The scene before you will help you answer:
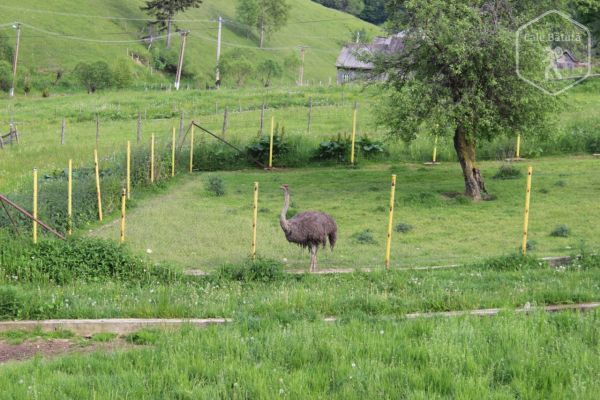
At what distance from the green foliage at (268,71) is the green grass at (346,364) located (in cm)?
8272

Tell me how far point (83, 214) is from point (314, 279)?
856 cm

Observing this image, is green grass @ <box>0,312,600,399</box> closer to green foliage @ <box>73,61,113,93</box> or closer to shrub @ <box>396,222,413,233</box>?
shrub @ <box>396,222,413,233</box>

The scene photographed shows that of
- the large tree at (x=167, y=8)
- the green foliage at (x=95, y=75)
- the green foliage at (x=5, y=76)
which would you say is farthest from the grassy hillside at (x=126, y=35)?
the green foliage at (x=5, y=76)

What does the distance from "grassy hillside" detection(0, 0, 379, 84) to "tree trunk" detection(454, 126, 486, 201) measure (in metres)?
60.8

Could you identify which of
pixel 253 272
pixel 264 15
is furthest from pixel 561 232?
pixel 264 15

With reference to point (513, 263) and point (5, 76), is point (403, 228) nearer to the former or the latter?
point (513, 263)

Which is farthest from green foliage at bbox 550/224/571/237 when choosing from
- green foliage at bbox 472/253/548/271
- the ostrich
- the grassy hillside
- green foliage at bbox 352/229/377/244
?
the grassy hillside

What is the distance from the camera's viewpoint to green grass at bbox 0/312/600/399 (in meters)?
7.61

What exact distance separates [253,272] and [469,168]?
13894mm

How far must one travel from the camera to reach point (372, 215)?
22.9 metres

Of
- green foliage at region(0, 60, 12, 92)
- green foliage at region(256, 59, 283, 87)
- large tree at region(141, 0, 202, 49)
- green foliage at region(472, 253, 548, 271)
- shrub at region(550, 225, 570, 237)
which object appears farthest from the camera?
large tree at region(141, 0, 202, 49)

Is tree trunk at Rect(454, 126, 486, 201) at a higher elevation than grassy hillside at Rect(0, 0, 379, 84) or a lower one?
lower

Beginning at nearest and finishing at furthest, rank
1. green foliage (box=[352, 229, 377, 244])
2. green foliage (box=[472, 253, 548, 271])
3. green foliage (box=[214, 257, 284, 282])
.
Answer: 1. green foliage (box=[214, 257, 284, 282])
2. green foliage (box=[472, 253, 548, 271])
3. green foliage (box=[352, 229, 377, 244])

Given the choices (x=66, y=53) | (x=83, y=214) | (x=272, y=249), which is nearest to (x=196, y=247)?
(x=272, y=249)
